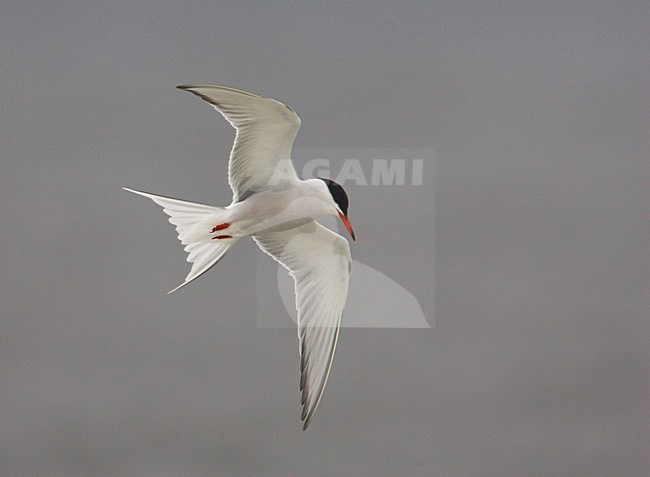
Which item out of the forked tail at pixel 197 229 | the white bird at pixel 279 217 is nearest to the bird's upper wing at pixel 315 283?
the white bird at pixel 279 217

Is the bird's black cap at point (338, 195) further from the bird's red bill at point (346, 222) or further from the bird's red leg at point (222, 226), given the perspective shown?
the bird's red leg at point (222, 226)

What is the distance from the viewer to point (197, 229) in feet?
4.94

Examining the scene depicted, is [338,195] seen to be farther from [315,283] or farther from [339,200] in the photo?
[315,283]

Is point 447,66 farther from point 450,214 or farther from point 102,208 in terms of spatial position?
point 102,208

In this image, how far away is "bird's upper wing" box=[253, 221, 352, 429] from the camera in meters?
1.48

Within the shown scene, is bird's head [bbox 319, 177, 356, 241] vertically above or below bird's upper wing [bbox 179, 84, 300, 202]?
below

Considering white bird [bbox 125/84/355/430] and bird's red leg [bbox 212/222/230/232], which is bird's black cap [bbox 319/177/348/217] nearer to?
white bird [bbox 125/84/355/430]

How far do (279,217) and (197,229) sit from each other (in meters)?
0.19

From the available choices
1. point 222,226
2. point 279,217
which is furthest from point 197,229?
point 279,217

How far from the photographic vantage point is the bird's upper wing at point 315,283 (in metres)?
1.48

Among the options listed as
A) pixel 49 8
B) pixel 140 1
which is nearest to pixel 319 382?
pixel 140 1

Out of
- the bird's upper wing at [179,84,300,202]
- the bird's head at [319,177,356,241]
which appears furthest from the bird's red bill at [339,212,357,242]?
the bird's upper wing at [179,84,300,202]

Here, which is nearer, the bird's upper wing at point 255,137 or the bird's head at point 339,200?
the bird's upper wing at point 255,137

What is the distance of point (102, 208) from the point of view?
5.63 feet
